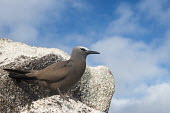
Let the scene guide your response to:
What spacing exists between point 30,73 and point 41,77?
0.39 m

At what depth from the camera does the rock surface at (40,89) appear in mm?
7185

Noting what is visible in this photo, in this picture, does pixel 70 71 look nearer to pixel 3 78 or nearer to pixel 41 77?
pixel 41 77

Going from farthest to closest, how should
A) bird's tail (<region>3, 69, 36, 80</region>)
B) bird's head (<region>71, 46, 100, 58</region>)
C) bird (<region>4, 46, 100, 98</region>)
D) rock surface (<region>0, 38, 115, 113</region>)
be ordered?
bird's head (<region>71, 46, 100, 58</region>) < bird's tail (<region>3, 69, 36, 80</region>) < bird (<region>4, 46, 100, 98</region>) < rock surface (<region>0, 38, 115, 113</region>)

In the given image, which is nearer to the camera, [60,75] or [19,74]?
[60,75]

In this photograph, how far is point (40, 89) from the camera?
32.9 feet

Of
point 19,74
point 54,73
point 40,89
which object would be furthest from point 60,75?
point 40,89

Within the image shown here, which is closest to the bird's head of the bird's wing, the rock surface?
the bird's wing

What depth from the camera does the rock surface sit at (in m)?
7.18

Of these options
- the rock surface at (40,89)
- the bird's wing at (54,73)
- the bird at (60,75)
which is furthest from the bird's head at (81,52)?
the rock surface at (40,89)

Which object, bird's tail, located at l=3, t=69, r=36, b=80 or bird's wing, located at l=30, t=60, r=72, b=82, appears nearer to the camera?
bird's wing, located at l=30, t=60, r=72, b=82

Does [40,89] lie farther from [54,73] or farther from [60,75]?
[60,75]

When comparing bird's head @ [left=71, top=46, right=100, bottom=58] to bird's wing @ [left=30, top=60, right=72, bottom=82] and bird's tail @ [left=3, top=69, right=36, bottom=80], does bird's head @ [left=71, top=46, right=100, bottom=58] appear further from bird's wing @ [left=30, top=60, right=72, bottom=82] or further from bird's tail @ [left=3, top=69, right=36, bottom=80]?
bird's tail @ [left=3, top=69, right=36, bottom=80]

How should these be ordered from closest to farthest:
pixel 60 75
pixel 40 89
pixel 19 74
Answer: pixel 60 75 → pixel 19 74 → pixel 40 89

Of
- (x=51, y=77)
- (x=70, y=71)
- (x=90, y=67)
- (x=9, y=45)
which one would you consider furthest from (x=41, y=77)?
(x=90, y=67)
